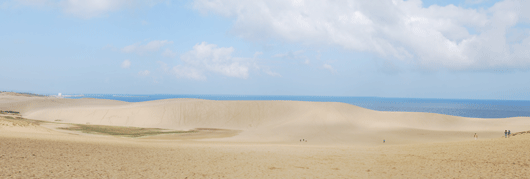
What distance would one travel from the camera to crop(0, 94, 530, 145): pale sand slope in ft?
100

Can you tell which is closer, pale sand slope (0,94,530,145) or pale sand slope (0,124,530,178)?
pale sand slope (0,124,530,178)

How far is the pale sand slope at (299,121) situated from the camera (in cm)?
3055

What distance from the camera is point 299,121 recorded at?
3853 centimetres

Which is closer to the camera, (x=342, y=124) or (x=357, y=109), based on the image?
(x=342, y=124)

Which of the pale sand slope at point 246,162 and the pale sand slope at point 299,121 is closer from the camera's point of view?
the pale sand slope at point 246,162

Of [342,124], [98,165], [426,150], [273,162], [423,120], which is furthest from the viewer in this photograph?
[423,120]

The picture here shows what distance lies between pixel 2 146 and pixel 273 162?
34.9ft

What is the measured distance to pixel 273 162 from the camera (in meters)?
13.7

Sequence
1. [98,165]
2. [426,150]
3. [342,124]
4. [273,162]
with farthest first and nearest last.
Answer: [342,124] < [426,150] < [273,162] < [98,165]

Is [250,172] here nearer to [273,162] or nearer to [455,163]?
[273,162]

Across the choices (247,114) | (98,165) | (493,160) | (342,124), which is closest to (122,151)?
(98,165)

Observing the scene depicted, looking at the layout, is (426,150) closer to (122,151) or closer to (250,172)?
(250,172)

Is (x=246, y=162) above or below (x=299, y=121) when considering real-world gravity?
below

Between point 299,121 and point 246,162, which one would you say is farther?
point 299,121
